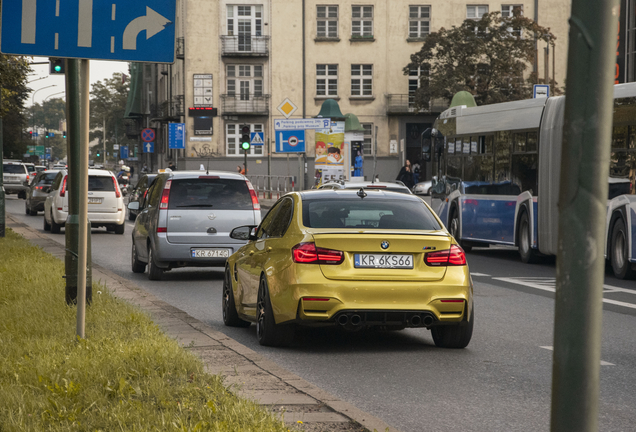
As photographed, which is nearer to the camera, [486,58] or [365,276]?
[365,276]

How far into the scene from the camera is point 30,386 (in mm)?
6238

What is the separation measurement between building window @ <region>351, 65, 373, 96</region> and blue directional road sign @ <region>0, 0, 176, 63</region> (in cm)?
5596

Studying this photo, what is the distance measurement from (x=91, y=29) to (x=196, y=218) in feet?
26.9

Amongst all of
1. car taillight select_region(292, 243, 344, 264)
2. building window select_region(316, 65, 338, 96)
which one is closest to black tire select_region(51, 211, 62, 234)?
car taillight select_region(292, 243, 344, 264)

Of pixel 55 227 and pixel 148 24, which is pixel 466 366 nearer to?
pixel 148 24

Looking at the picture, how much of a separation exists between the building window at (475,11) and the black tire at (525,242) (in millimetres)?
45014

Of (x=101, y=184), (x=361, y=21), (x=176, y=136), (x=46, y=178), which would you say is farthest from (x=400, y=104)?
(x=101, y=184)

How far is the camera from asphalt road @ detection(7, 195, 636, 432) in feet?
21.1

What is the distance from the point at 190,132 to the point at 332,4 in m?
11.6

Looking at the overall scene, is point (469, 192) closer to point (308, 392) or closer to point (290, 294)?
point (290, 294)

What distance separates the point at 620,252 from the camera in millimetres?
16500

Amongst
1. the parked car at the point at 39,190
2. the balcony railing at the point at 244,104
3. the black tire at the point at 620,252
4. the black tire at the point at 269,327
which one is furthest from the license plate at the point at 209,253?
the balcony railing at the point at 244,104

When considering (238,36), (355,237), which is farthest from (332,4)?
(355,237)

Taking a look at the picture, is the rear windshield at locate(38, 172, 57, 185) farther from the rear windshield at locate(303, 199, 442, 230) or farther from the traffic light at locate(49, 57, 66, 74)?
the rear windshield at locate(303, 199, 442, 230)
